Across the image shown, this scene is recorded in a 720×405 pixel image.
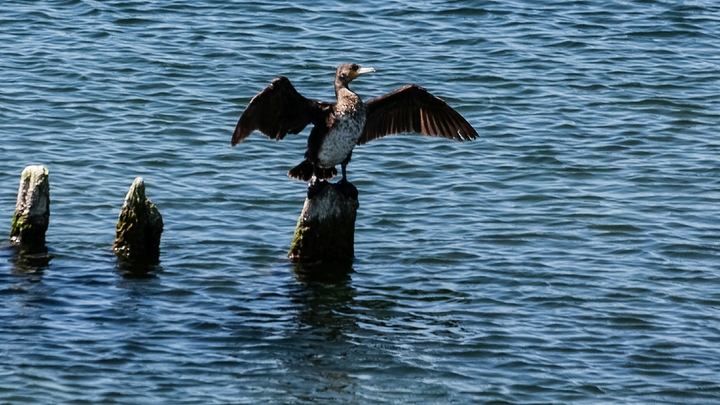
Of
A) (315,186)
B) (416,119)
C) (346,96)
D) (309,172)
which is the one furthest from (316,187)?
(416,119)

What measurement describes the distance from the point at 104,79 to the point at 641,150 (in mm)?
6457

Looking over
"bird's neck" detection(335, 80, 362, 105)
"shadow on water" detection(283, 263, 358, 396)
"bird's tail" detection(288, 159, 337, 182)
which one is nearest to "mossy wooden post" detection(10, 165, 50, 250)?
"bird's tail" detection(288, 159, 337, 182)

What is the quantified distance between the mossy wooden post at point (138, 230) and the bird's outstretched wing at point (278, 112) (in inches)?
33.8

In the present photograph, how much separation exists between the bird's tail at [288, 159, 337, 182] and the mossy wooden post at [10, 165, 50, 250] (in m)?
1.95

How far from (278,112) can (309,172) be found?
542mm

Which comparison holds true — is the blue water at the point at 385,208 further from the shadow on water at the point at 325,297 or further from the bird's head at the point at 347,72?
the bird's head at the point at 347,72

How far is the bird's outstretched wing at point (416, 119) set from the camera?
10344mm

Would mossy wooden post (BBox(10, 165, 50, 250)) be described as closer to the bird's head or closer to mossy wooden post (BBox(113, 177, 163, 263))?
mossy wooden post (BBox(113, 177, 163, 263))

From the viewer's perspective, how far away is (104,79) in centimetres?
1490

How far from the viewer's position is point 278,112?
9703 mm

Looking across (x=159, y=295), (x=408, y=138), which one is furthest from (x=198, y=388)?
(x=408, y=138)

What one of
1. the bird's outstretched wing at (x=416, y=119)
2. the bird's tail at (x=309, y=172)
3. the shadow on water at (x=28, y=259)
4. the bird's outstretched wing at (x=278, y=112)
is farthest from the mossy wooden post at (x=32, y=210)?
the bird's outstretched wing at (x=416, y=119)

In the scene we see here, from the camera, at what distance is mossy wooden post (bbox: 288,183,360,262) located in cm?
949

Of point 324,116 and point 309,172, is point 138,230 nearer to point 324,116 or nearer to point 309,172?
point 309,172
